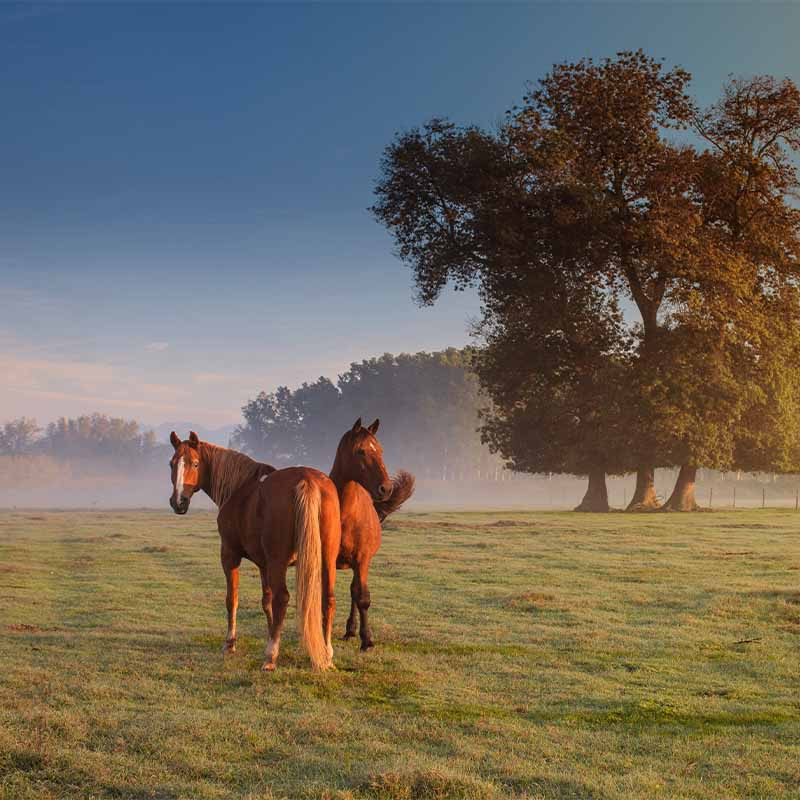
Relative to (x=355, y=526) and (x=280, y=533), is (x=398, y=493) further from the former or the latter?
(x=280, y=533)

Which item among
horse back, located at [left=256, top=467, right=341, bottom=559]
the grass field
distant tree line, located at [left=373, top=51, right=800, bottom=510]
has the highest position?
distant tree line, located at [left=373, top=51, right=800, bottom=510]

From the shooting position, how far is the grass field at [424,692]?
7020mm

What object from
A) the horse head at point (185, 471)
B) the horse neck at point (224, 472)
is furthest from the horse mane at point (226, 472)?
the horse head at point (185, 471)

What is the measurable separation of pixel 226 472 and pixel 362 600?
100 inches

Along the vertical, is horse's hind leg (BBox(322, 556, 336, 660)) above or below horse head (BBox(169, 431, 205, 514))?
below

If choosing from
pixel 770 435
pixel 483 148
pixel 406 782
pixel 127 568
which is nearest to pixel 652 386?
pixel 770 435

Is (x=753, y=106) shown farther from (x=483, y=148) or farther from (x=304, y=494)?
(x=304, y=494)

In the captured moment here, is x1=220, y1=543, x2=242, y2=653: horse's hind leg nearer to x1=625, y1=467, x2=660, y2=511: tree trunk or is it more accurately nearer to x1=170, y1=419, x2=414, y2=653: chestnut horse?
x1=170, y1=419, x2=414, y2=653: chestnut horse

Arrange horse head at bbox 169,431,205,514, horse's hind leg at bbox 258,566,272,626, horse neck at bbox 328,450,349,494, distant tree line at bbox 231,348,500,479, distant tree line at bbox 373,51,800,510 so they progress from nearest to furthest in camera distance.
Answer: horse's hind leg at bbox 258,566,272,626
horse head at bbox 169,431,205,514
horse neck at bbox 328,450,349,494
distant tree line at bbox 373,51,800,510
distant tree line at bbox 231,348,500,479

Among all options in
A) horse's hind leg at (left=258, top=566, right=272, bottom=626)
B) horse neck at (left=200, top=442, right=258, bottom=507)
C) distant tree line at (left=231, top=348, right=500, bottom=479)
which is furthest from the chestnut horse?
distant tree line at (left=231, top=348, right=500, bottom=479)

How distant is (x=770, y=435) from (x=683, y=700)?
4044 cm

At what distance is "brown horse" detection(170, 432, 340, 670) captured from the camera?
Answer: 404 inches

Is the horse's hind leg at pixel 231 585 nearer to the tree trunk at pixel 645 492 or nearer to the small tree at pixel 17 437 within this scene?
the tree trunk at pixel 645 492

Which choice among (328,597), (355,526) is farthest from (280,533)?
(355,526)
